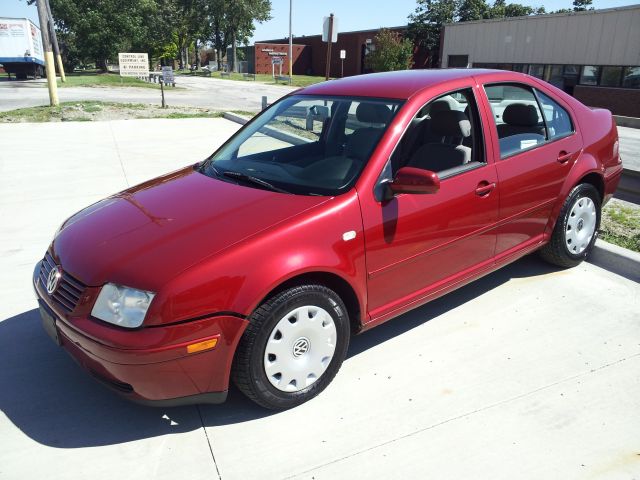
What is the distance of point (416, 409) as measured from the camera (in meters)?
2.86

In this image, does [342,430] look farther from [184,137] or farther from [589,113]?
[184,137]

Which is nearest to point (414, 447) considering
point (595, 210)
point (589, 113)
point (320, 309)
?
point (320, 309)

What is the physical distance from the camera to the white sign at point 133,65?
75.2 ft

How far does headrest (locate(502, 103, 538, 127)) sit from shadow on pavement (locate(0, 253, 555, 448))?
1.84 meters

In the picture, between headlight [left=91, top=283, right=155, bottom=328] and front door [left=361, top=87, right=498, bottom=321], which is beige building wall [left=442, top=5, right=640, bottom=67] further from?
headlight [left=91, top=283, right=155, bottom=328]

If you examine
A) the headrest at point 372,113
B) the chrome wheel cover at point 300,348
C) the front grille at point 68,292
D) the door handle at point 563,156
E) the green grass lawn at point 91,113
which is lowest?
the green grass lawn at point 91,113

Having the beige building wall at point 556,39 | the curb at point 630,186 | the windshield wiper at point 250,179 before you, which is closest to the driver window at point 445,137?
the windshield wiper at point 250,179

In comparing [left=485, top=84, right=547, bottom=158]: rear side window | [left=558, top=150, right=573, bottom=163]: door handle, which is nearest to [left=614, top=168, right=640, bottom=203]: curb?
[left=558, top=150, right=573, bottom=163]: door handle

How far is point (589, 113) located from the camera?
4422 mm

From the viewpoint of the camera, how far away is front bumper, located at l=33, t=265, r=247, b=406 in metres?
2.38

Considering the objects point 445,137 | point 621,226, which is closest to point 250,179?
point 445,137

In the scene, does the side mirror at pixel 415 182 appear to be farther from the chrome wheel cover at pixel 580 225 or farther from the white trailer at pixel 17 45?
the white trailer at pixel 17 45

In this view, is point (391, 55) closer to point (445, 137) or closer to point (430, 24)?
point (430, 24)

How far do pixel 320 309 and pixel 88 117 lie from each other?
1392 centimetres
